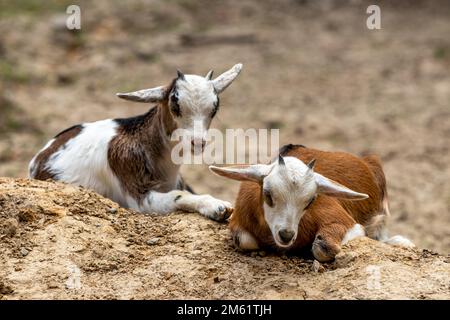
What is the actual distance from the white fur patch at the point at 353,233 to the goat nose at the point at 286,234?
0.71 metres

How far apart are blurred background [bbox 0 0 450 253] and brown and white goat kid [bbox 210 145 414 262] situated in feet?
13.8

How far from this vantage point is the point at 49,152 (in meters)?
9.22

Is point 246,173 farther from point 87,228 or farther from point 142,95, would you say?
point 142,95

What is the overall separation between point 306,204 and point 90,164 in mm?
2966

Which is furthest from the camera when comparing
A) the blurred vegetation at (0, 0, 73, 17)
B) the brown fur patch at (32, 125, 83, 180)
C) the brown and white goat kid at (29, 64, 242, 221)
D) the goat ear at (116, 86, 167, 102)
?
the blurred vegetation at (0, 0, 73, 17)

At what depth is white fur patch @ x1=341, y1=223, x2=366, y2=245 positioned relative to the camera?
23.3ft

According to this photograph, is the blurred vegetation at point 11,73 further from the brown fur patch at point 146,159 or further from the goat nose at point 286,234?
the goat nose at point 286,234

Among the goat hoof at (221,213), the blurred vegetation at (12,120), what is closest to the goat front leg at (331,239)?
the goat hoof at (221,213)

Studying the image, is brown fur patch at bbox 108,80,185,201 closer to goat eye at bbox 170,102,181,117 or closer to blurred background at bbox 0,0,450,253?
goat eye at bbox 170,102,181,117

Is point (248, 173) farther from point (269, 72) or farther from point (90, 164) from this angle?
point (269, 72)

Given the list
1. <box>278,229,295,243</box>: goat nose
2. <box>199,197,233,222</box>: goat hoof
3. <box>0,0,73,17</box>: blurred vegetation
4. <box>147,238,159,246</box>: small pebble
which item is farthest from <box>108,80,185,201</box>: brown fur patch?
<box>0,0,73,17</box>: blurred vegetation

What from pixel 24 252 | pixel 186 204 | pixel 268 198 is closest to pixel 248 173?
pixel 268 198

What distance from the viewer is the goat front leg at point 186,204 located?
7.94 meters

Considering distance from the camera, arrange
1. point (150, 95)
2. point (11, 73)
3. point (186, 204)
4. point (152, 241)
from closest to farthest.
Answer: point (152, 241) → point (186, 204) → point (150, 95) → point (11, 73)
